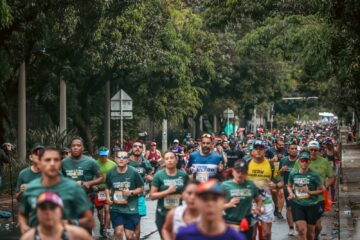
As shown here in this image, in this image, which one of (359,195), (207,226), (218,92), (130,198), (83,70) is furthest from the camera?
(218,92)

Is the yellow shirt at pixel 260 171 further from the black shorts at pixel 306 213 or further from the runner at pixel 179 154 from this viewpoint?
the runner at pixel 179 154

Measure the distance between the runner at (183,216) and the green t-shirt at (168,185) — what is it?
2.96 m

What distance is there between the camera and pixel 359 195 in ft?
83.9

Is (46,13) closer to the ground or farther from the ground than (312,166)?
farther from the ground

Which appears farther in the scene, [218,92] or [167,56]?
[218,92]

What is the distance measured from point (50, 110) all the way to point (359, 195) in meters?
14.6

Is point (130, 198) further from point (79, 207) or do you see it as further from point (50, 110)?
point (50, 110)

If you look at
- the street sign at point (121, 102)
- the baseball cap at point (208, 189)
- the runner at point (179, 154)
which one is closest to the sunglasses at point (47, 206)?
the baseball cap at point (208, 189)

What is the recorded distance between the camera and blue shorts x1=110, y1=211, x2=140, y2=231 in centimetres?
1420

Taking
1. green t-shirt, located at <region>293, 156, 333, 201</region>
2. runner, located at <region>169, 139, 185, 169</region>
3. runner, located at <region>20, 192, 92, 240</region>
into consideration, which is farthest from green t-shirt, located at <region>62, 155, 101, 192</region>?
runner, located at <region>20, 192, 92, 240</region>

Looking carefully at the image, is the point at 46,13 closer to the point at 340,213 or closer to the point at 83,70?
the point at 340,213

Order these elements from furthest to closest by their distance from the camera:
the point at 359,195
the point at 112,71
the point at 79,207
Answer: the point at 112,71, the point at 359,195, the point at 79,207

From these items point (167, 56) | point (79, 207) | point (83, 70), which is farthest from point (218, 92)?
point (79, 207)

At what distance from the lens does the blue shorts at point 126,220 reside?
14195 millimetres
